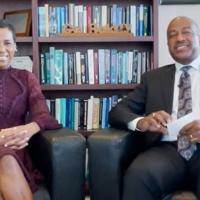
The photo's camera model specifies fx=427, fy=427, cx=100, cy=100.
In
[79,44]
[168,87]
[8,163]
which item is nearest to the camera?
[8,163]

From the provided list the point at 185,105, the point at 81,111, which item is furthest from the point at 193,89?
the point at 81,111

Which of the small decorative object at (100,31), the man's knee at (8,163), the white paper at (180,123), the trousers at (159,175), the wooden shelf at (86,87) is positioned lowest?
the trousers at (159,175)

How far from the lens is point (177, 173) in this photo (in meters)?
1.85

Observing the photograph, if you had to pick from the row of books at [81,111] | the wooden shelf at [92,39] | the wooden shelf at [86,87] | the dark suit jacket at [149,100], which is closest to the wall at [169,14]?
the wooden shelf at [92,39]

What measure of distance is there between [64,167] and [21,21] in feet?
4.55

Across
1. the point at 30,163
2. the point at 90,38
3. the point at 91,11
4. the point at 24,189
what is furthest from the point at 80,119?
the point at 24,189

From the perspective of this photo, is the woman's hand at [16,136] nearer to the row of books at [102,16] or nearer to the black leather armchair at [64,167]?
the black leather armchair at [64,167]

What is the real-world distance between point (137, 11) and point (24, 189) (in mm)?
1670

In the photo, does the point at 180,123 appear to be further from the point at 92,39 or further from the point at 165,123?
the point at 92,39

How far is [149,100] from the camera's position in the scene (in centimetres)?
217

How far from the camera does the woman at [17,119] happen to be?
65.0 inches

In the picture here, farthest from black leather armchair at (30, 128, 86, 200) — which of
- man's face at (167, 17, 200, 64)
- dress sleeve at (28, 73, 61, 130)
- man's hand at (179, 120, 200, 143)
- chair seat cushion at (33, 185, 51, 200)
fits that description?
man's face at (167, 17, 200, 64)

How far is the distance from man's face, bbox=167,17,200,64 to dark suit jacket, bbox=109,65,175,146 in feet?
0.35

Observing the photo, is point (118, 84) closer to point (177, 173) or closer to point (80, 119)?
point (80, 119)
